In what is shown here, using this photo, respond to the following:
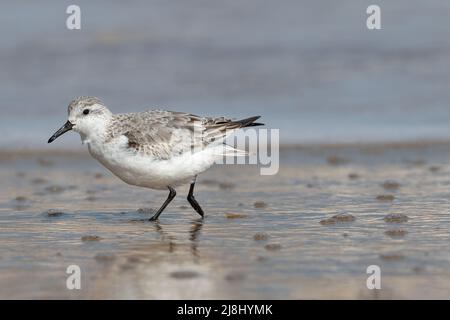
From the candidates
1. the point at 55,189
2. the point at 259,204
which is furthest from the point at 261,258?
the point at 55,189

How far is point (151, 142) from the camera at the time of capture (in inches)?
301

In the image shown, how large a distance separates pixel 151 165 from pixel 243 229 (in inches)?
39.7

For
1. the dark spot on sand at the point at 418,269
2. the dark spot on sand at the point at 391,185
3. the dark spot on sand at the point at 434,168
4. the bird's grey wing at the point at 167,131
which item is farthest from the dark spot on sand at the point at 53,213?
the dark spot on sand at the point at 434,168

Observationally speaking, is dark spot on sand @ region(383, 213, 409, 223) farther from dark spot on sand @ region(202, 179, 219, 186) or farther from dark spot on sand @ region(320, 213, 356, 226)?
dark spot on sand @ region(202, 179, 219, 186)

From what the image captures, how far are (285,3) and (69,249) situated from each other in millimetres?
10060

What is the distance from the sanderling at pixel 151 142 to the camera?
757 cm

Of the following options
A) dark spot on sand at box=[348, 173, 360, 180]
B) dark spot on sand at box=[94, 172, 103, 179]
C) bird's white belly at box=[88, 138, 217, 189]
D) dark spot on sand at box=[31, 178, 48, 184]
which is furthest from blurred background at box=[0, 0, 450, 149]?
bird's white belly at box=[88, 138, 217, 189]

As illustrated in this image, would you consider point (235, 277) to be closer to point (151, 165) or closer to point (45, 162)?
point (151, 165)

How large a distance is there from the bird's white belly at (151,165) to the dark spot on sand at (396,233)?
1780 mm

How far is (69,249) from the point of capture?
6.64 m

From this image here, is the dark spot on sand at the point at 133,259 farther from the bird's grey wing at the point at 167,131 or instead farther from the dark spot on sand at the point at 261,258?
the bird's grey wing at the point at 167,131

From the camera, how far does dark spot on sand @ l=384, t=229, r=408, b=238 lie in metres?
6.90

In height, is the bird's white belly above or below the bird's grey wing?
below
